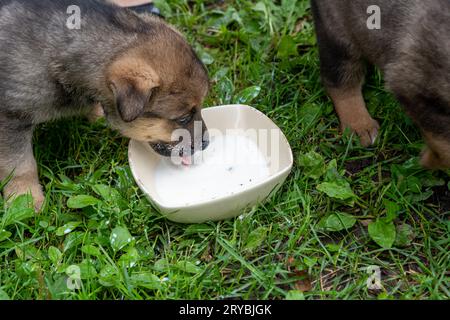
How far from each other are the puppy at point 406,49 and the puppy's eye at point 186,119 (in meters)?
0.94

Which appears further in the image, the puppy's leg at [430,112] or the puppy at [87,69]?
the puppy at [87,69]

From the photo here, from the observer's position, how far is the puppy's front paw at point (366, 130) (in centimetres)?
432

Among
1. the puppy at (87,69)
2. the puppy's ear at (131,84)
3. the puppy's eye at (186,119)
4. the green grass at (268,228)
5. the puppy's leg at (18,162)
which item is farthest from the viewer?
the puppy's leg at (18,162)

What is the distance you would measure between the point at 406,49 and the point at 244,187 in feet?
3.53

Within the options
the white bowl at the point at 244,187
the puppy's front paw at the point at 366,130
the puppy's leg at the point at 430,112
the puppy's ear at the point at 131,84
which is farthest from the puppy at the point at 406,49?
the puppy's ear at the point at 131,84

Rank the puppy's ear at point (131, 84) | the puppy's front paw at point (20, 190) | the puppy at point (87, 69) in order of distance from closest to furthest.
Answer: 1. the puppy's ear at point (131, 84)
2. the puppy at point (87, 69)
3. the puppy's front paw at point (20, 190)

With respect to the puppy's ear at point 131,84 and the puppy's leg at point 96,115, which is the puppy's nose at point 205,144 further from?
the puppy's leg at point 96,115

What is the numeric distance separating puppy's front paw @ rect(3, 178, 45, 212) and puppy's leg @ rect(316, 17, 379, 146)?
6.00 feet

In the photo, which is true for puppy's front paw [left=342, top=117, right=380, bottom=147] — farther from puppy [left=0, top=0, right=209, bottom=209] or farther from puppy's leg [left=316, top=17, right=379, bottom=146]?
puppy [left=0, top=0, right=209, bottom=209]

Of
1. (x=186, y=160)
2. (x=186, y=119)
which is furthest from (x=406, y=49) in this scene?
(x=186, y=160)

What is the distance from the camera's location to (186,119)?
12.4 ft

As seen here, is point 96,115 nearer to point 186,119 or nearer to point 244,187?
point 186,119

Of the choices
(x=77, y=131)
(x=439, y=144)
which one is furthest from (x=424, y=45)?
(x=77, y=131)

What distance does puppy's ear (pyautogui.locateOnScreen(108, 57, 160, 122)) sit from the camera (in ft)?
11.2
